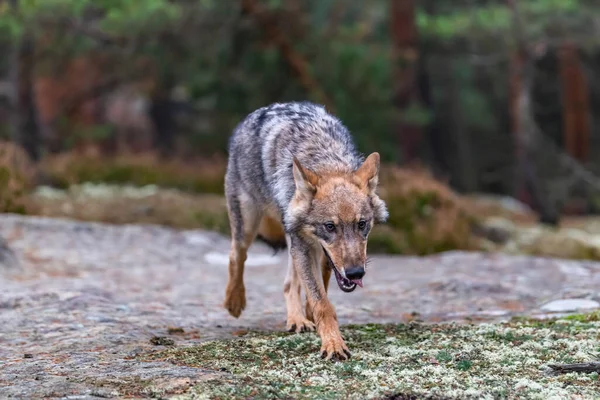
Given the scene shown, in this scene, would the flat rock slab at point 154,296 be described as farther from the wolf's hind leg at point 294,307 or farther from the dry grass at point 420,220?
the dry grass at point 420,220

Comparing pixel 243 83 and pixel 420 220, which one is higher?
pixel 243 83

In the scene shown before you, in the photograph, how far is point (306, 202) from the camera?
224 inches

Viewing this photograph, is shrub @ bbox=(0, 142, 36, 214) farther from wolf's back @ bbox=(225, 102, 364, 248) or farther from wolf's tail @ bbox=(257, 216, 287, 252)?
wolf's tail @ bbox=(257, 216, 287, 252)

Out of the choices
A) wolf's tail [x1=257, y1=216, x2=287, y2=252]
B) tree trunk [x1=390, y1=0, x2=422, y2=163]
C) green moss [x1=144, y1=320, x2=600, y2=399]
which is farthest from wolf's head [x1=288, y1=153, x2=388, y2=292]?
tree trunk [x1=390, y1=0, x2=422, y2=163]

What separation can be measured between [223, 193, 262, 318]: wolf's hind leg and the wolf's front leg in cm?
100

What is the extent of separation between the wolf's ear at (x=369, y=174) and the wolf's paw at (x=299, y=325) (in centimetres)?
133

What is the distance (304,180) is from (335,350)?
118 cm

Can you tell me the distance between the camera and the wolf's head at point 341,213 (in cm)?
524

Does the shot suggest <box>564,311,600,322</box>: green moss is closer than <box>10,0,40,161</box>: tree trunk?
Yes

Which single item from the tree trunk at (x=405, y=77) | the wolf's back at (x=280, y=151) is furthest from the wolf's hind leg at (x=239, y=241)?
the tree trunk at (x=405, y=77)

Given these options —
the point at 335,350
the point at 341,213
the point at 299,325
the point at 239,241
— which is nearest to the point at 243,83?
the point at 239,241

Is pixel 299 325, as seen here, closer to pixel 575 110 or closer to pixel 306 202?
A: pixel 306 202

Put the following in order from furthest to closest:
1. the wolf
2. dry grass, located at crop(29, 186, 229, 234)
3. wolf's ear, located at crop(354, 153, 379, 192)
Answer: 1. dry grass, located at crop(29, 186, 229, 234)
2. wolf's ear, located at crop(354, 153, 379, 192)
3. the wolf

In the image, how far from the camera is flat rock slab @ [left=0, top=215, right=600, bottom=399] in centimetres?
507
